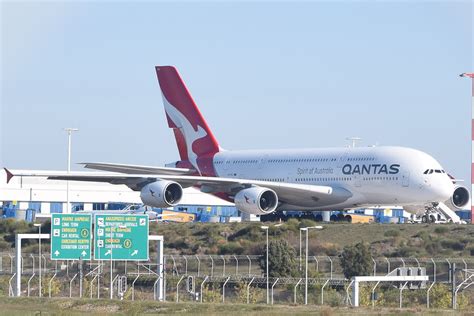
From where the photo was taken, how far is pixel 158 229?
269ft

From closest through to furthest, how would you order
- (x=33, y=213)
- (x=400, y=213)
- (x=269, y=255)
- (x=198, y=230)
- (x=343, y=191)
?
1. (x=269, y=255)
2. (x=343, y=191)
3. (x=198, y=230)
4. (x=33, y=213)
5. (x=400, y=213)

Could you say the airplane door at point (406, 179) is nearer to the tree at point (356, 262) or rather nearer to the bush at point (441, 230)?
the bush at point (441, 230)

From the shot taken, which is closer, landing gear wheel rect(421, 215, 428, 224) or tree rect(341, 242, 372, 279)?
tree rect(341, 242, 372, 279)

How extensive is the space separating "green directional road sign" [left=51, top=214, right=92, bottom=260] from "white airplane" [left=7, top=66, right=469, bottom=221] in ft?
54.9

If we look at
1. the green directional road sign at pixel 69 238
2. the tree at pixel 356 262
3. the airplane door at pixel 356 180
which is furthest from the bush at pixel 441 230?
the green directional road sign at pixel 69 238

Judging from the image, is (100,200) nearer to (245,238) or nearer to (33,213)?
(33,213)

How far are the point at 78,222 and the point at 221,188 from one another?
2259 centimetres

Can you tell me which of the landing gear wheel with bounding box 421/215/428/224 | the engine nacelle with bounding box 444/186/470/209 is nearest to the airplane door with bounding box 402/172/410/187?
the engine nacelle with bounding box 444/186/470/209

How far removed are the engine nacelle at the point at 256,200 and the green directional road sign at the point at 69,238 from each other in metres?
20.0

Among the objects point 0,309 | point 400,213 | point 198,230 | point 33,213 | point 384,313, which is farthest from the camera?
point 400,213

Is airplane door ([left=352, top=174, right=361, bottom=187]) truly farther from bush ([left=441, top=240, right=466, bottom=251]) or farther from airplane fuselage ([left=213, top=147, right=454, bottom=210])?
bush ([left=441, top=240, right=466, bottom=251])

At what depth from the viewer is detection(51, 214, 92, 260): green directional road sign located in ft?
181

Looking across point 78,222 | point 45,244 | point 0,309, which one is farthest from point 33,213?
point 0,309

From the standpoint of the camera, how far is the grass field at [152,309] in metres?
44.3
